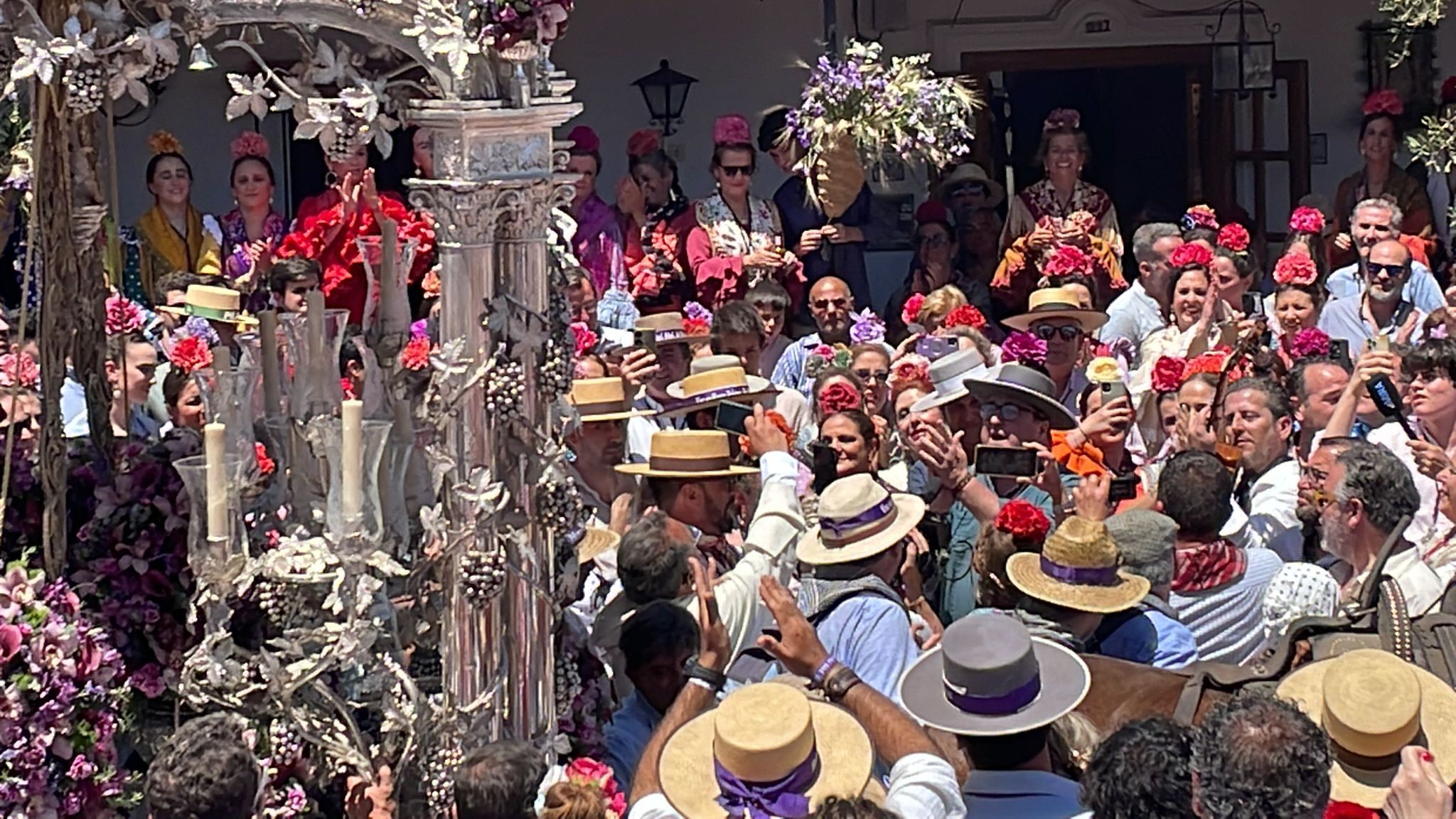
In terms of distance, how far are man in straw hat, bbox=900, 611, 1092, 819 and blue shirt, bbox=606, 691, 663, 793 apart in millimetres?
908

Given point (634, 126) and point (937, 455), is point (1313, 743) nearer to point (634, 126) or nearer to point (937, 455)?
point (937, 455)

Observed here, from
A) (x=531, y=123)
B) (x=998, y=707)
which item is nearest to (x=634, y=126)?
(x=531, y=123)

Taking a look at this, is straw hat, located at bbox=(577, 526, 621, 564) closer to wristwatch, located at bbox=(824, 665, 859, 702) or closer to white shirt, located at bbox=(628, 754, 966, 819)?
wristwatch, located at bbox=(824, 665, 859, 702)

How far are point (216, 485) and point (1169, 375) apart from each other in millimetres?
4245

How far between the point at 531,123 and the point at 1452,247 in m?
7.30

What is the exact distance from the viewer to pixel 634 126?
14.2 metres

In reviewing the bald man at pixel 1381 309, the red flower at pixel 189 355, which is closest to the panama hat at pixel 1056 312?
the bald man at pixel 1381 309

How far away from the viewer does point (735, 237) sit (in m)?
11.3

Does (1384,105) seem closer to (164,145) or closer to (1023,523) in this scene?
(164,145)

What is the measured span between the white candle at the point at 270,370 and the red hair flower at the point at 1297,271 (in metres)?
5.44

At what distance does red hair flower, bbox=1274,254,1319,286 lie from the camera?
10.1 m

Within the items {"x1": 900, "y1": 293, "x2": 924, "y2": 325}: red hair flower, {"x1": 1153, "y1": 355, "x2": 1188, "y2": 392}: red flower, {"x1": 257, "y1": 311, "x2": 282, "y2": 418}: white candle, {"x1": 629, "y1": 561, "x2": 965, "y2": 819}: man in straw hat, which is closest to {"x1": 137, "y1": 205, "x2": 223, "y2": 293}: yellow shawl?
{"x1": 900, "y1": 293, "x2": 924, "y2": 325}: red hair flower

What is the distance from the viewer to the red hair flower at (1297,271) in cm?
1008

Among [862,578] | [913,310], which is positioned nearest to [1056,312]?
[913,310]
